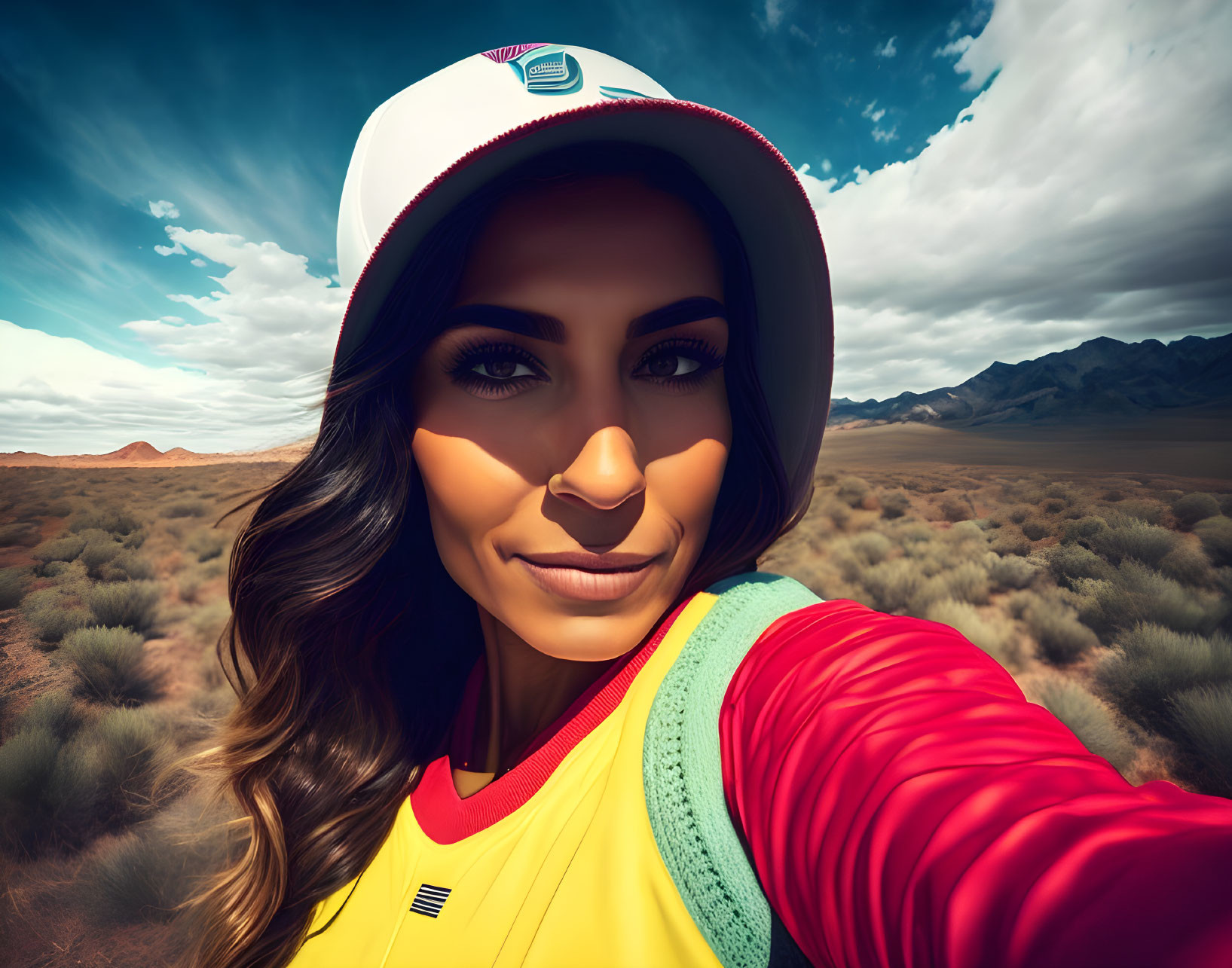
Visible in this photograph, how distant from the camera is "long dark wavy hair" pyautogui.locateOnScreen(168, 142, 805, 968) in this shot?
1076 millimetres

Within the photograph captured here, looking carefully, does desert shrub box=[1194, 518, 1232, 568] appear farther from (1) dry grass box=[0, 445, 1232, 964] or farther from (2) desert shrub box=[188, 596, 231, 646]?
(2) desert shrub box=[188, 596, 231, 646]

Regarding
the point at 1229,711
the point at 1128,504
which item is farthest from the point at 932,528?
the point at 1229,711

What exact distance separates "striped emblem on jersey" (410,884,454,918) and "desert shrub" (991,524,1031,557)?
1121cm

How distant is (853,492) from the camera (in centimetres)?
1650

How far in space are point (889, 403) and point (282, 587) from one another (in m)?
80.6

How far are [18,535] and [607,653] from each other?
14872mm

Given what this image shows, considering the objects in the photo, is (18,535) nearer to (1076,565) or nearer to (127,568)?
(127,568)

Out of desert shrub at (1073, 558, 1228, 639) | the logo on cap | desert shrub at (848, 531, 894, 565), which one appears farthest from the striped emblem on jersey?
desert shrub at (848, 531, 894, 565)

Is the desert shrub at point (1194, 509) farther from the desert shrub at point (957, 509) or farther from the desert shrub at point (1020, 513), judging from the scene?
the desert shrub at point (957, 509)

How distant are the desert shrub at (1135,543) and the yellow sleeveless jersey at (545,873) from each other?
34.9 ft

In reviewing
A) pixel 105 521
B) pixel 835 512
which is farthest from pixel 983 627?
pixel 105 521

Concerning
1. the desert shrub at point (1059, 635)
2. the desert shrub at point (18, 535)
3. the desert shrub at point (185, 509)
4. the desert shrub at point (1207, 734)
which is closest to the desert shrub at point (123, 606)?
the desert shrub at point (18, 535)

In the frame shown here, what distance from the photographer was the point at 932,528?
470 inches

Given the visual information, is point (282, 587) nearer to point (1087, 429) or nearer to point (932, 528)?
point (932, 528)
